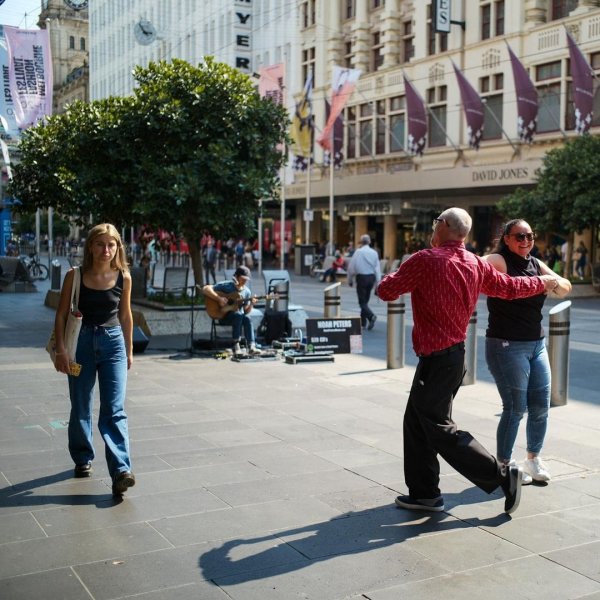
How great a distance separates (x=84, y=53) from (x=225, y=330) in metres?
88.6

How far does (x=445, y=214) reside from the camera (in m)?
5.04

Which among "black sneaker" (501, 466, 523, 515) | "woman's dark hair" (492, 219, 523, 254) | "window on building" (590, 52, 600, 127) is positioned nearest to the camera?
"black sneaker" (501, 466, 523, 515)

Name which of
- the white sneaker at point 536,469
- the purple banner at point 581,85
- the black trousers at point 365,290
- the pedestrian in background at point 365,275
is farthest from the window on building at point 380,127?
the white sneaker at point 536,469

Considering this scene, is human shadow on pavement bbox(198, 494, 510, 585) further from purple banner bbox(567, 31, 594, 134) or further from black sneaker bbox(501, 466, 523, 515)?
purple banner bbox(567, 31, 594, 134)

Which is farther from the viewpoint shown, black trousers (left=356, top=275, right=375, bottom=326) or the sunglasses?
black trousers (left=356, top=275, right=375, bottom=326)

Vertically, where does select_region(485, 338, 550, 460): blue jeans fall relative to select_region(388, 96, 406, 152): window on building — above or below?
below

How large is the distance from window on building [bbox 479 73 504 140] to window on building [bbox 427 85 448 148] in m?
2.43

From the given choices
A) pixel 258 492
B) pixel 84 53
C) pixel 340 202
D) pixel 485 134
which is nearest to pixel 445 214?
pixel 258 492

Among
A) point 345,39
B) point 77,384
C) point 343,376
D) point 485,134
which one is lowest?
point 343,376

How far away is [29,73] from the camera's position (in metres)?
21.6

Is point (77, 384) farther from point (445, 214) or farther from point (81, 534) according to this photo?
point (445, 214)

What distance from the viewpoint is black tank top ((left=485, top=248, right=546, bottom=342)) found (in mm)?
5617

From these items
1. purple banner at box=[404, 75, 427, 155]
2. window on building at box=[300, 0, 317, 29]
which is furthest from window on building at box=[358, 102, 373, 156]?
window on building at box=[300, 0, 317, 29]

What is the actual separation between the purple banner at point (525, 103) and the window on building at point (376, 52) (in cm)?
1323
